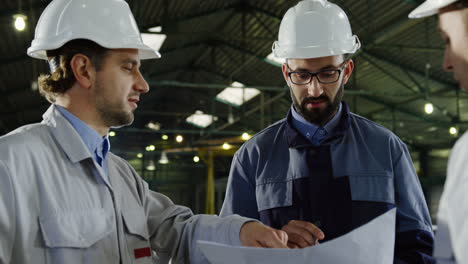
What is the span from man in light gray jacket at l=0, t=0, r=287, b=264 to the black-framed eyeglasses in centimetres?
76

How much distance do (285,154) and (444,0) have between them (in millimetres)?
1401

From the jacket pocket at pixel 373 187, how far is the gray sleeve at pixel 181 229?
562 millimetres

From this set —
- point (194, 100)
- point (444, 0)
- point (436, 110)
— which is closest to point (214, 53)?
point (194, 100)

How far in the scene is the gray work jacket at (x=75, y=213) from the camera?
1.91 m

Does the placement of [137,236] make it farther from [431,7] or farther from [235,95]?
[235,95]

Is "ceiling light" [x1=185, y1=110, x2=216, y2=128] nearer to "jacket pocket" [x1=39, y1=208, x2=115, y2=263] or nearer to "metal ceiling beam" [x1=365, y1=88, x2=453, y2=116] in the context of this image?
"metal ceiling beam" [x1=365, y1=88, x2=453, y2=116]

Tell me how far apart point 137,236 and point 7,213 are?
0.61 metres

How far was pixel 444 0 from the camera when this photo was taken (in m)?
1.34

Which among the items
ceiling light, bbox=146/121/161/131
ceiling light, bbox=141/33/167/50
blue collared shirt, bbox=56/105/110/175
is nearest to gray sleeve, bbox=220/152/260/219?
blue collared shirt, bbox=56/105/110/175

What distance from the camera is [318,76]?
2559 mm

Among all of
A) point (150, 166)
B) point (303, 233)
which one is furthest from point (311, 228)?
point (150, 166)

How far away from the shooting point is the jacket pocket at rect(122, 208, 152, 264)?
2.26 meters

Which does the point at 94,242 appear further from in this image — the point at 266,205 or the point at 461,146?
the point at 461,146

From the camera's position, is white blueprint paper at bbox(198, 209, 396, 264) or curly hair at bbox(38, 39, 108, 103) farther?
curly hair at bbox(38, 39, 108, 103)
